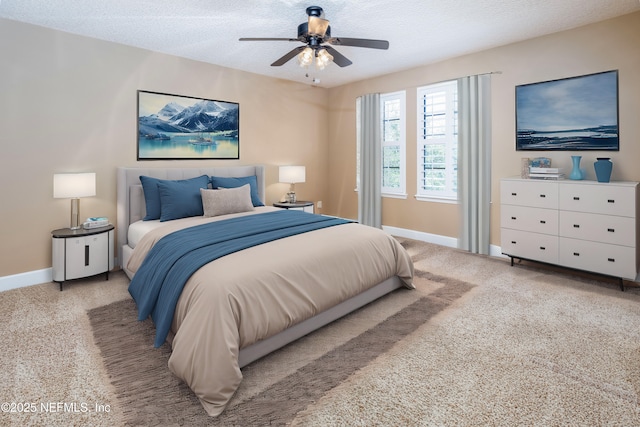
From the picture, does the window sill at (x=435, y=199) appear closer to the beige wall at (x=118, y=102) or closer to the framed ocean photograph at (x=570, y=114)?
the beige wall at (x=118, y=102)

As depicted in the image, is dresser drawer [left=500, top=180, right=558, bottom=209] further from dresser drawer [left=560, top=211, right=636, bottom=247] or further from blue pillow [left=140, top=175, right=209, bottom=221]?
blue pillow [left=140, top=175, right=209, bottom=221]

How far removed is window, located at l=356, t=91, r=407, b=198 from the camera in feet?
18.3

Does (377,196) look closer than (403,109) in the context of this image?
No

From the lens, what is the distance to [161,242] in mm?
2912

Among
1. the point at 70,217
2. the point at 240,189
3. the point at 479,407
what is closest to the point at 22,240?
the point at 70,217

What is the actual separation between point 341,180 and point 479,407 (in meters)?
4.99

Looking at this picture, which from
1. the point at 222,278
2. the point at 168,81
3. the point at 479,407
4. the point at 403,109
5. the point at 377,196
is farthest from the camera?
the point at 377,196

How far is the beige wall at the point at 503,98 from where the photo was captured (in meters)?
3.52

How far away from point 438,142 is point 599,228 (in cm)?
232

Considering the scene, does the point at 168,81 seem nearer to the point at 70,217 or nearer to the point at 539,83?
the point at 70,217

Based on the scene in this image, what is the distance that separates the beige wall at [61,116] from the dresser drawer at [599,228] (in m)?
4.40

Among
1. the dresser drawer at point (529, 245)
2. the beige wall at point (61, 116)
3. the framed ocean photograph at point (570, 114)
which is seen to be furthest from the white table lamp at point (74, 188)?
the framed ocean photograph at point (570, 114)

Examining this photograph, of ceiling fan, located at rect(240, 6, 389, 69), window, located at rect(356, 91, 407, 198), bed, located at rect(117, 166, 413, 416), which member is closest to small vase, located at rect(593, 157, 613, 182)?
bed, located at rect(117, 166, 413, 416)

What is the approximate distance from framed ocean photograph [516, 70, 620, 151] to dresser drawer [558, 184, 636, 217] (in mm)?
574
